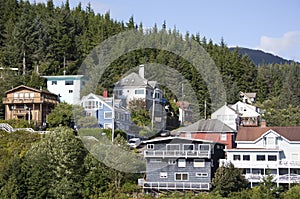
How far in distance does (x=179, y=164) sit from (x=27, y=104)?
13206mm

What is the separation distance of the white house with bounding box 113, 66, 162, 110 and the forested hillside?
A: 795 millimetres

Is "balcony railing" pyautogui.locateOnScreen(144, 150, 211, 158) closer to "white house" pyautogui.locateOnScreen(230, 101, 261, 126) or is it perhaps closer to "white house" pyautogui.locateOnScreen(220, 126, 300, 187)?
"white house" pyautogui.locateOnScreen(220, 126, 300, 187)

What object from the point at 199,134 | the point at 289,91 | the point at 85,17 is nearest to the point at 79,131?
the point at 199,134

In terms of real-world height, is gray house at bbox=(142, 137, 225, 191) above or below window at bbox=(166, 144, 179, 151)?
below

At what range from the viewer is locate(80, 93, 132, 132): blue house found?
32625 millimetres

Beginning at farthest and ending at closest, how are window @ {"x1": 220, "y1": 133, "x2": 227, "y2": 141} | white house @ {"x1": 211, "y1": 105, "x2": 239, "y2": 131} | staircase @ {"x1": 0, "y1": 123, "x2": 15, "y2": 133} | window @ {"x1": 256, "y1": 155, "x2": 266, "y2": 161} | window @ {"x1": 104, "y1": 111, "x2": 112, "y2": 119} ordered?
white house @ {"x1": 211, "y1": 105, "x2": 239, "y2": 131}
window @ {"x1": 104, "y1": 111, "x2": 112, "y2": 119}
staircase @ {"x1": 0, "y1": 123, "x2": 15, "y2": 133}
window @ {"x1": 220, "y1": 133, "x2": 227, "y2": 141}
window @ {"x1": 256, "y1": 155, "x2": 266, "y2": 161}

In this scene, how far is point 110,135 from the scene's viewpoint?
30.0 m

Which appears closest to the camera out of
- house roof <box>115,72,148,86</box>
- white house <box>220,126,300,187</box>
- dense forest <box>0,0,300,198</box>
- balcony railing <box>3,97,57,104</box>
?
dense forest <box>0,0,300,198</box>

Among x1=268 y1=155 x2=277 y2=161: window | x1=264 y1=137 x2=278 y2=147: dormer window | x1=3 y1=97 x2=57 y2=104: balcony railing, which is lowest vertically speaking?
x1=268 y1=155 x2=277 y2=161: window

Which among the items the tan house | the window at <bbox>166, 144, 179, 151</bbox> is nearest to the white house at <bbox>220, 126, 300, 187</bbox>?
the window at <bbox>166, 144, 179, 151</bbox>

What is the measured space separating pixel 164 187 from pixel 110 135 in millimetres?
5262

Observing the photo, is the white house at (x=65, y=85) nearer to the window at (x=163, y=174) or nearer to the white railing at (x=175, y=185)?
the window at (x=163, y=174)

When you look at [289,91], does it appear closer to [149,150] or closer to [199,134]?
[199,134]

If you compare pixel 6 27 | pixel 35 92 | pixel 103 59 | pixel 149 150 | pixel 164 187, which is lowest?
pixel 164 187
